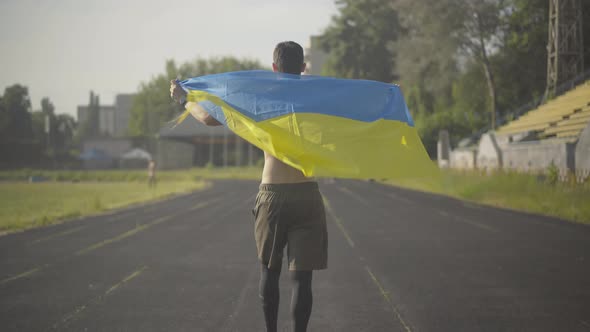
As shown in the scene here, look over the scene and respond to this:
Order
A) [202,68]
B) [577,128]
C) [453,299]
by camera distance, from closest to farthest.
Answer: [453,299] → [577,128] → [202,68]

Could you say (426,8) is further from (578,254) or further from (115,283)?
(115,283)

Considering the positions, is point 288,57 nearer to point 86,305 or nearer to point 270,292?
point 270,292

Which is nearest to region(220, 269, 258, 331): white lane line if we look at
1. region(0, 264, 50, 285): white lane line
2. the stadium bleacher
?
region(0, 264, 50, 285): white lane line

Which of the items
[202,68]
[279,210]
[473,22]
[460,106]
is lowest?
[279,210]

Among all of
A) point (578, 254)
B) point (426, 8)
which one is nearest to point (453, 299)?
point (578, 254)

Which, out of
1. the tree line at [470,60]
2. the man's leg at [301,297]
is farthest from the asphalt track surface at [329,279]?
the tree line at [470,60]

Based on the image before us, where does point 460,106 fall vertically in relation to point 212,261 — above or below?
above

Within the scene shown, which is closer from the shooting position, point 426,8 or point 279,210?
point 279,210

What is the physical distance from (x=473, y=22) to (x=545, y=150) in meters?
21.2

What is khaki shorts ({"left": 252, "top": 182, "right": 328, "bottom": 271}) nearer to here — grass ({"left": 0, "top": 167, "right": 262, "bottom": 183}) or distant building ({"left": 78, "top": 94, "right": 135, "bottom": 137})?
grass ({"left": 0, "top": 167, "right": 262, "bottom": 183})

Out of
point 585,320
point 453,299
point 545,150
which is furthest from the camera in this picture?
point 545,150

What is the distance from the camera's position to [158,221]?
14492 millimetres

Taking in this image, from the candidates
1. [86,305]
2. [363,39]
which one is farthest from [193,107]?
[363,39]

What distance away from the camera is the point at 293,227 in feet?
12.0
